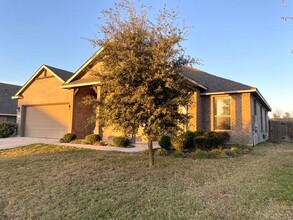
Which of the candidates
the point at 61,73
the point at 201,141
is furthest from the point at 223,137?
the point at 61,73

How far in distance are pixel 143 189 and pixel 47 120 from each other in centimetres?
1606

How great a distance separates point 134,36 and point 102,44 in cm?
107

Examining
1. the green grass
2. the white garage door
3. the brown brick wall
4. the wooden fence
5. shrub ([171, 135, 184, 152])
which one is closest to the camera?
the green grass

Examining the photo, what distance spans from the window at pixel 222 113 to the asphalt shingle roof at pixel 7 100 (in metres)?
22.0

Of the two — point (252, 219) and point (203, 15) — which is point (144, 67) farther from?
point (203, 15)

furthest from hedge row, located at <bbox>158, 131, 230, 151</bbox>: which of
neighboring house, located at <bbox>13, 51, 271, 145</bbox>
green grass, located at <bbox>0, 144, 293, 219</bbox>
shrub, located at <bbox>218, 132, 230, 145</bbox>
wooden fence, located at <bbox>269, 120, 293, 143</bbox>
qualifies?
wooden fence, located at <bbox>269, 120, 293, 143</bbox>

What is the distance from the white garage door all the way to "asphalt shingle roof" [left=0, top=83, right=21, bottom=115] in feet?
24.0

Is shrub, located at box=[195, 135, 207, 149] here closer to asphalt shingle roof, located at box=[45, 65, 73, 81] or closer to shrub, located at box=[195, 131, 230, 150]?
shrub, located at box=[195, 131, 230, 150]

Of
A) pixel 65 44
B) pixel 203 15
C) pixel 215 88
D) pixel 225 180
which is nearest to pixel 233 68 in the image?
pixel 215 88

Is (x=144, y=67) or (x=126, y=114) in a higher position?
(x=144, y=67)

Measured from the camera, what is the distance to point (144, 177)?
713 centimetres

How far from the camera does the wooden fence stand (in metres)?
23.8

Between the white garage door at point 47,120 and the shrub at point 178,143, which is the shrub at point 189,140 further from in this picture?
the white garage door at point 47,120

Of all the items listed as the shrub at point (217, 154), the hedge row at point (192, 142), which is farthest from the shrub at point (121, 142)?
the shrub at point (217, 154)
